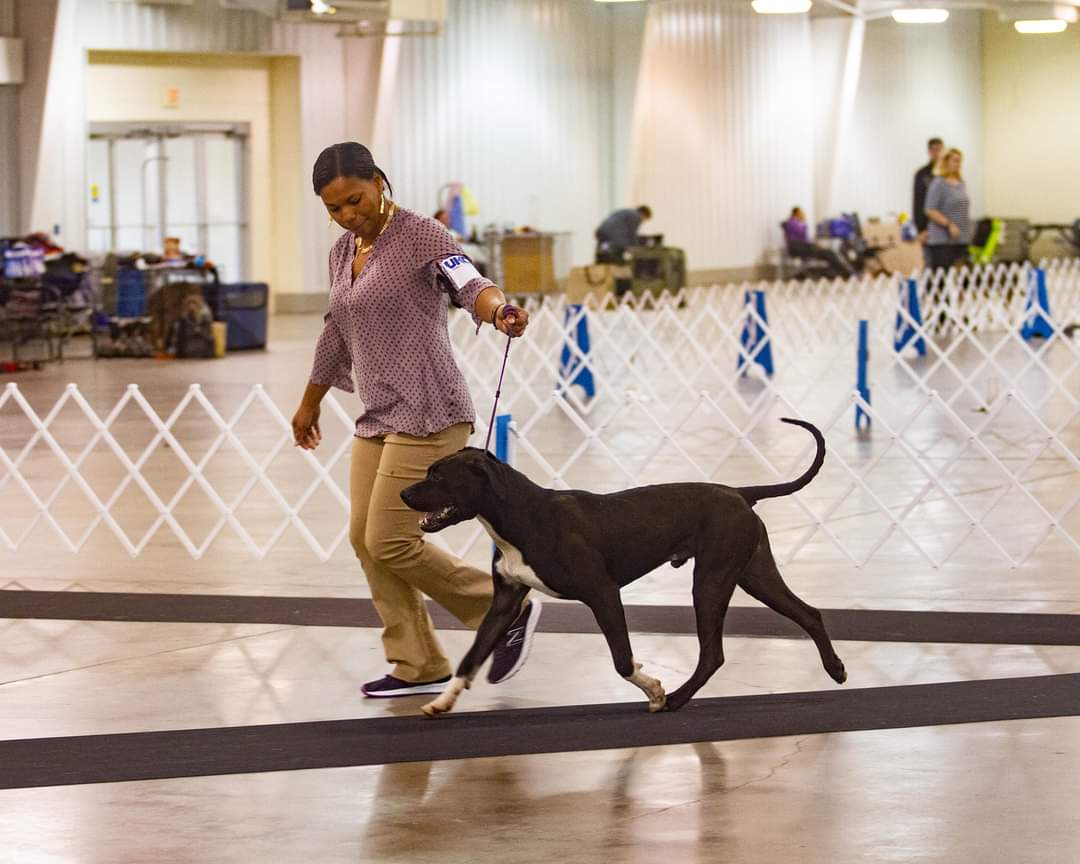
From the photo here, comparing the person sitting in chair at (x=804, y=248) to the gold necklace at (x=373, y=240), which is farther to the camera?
the person sitting in chair at (x=804, y=248)

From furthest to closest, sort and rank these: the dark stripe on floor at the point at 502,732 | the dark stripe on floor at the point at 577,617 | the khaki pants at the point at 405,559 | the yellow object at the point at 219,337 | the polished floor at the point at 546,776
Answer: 1. the yellow object at the point at 219,337
2. the dark stripe on floor at the point at 577,617
3. the khaki pants at the point at 405,559
4. the dark stripe on floor at the point at 502,732
5. the polished floor at the point at 546,776

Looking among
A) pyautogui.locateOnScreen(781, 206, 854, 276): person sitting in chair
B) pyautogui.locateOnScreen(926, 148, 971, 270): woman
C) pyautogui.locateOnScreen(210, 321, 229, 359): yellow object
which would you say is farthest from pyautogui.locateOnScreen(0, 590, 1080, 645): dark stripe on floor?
pyautogui.locateOnScreen(781, 206, 854, 276): person sitting in chair

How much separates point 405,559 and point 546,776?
75 cm

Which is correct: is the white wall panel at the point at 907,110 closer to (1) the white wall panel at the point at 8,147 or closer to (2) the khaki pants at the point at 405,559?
(1) the white wall panel at the point at 8,147

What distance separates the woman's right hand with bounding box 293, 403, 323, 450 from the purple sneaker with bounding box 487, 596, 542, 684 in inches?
27.5

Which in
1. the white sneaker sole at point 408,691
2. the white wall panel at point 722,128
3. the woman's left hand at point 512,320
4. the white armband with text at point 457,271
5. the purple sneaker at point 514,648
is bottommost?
the white sneaker sole at point 408,691

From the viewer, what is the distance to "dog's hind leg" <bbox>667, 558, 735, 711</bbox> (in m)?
3.86

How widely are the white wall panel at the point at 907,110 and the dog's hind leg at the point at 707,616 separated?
2262 cm

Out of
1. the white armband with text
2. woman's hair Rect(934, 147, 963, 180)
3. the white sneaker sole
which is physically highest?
woman's hair Rect(934, 147, 963, 180)

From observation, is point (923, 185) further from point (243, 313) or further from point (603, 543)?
point (603, 543)

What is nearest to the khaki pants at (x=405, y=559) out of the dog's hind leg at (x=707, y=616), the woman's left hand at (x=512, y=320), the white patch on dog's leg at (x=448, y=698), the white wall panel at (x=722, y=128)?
the white patch on dog's leg at (x=448, y=698)

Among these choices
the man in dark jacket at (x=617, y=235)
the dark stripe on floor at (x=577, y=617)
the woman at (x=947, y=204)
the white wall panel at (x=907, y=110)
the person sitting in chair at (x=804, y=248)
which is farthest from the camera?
the white wall panel at (x=907, y=110)

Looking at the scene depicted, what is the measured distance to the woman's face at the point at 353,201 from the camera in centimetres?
384

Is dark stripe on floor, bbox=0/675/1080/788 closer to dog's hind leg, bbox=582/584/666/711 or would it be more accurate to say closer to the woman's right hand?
dog's hind leg, bbox=582/584/666/711
